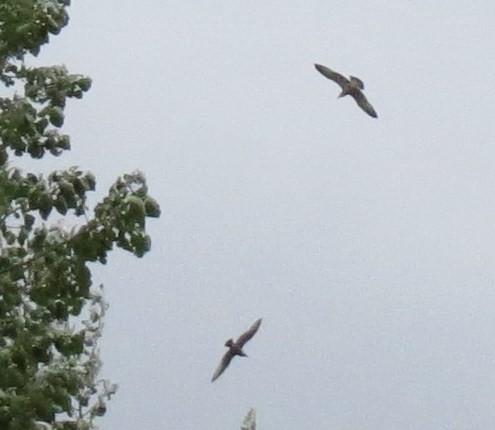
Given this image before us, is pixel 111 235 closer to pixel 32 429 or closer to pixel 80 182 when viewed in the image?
pixel 80 182

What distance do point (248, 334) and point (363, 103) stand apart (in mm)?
2821

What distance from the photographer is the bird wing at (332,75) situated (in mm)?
17484

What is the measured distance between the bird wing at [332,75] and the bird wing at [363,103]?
0.58 ft

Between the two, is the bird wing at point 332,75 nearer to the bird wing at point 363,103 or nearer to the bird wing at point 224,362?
the bird wing at point 363,103

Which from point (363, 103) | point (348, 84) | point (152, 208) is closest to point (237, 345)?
point (363, 103)

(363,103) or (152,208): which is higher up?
(363,103)

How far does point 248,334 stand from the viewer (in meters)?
16.5

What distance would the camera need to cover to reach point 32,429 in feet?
42.4

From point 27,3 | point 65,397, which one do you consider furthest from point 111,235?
point 27,3

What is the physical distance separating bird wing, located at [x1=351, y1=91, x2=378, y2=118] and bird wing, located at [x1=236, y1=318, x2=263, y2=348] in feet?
8.23

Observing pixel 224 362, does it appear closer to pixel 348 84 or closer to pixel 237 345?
pixel 237 345

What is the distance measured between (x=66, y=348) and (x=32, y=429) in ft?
2.46

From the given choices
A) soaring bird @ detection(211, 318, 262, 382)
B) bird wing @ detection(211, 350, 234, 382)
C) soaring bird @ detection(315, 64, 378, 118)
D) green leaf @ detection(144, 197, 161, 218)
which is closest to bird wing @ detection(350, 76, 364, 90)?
soaring bird @ detection(315, 64, 378, 118)

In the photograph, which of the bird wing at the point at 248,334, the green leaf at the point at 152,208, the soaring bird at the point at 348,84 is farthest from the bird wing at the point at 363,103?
the green leaf at the point at 152,208
